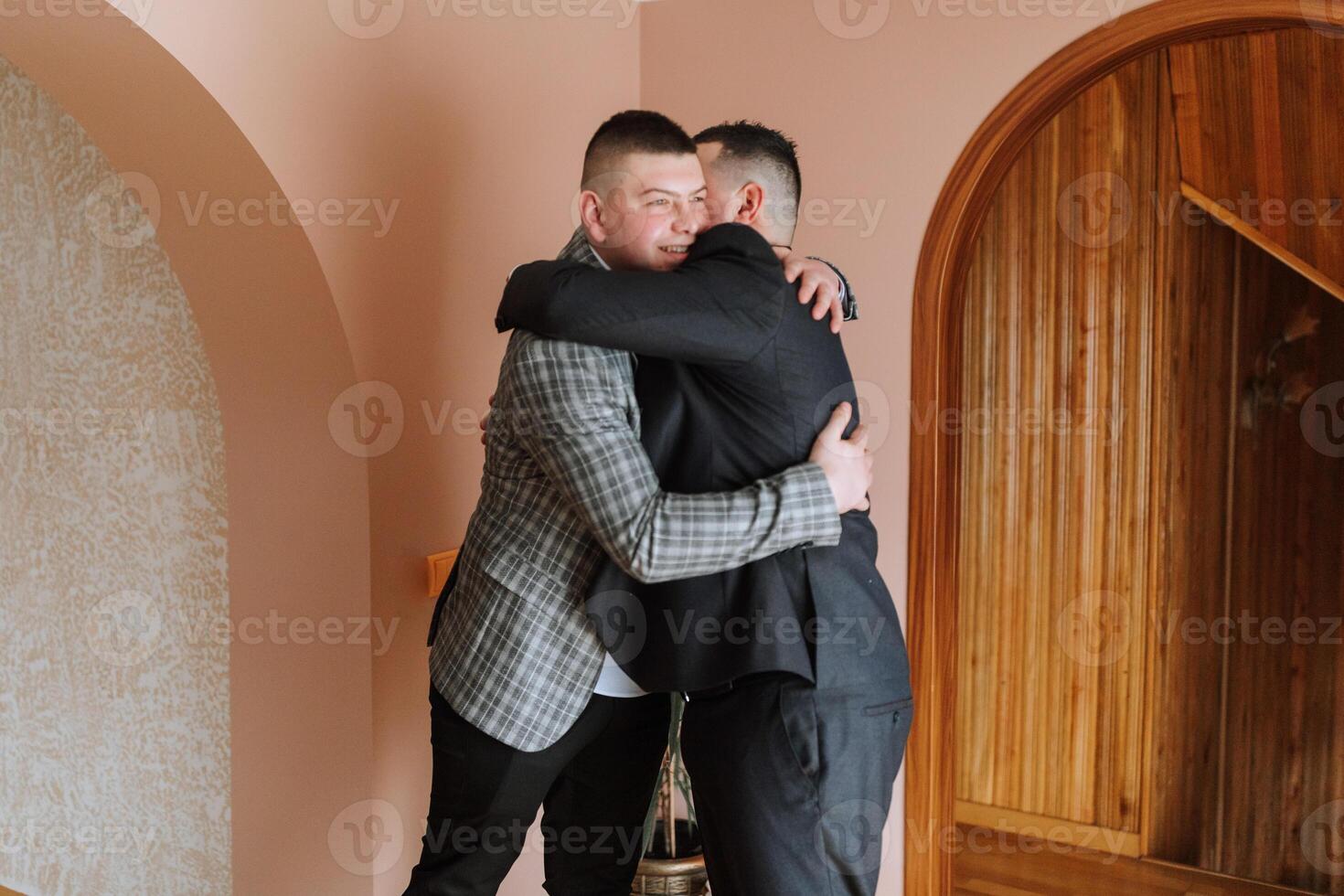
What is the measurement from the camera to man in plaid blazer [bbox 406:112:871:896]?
1.51m

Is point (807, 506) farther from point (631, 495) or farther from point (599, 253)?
point (599, 253)

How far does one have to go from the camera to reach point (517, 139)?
2.53 m

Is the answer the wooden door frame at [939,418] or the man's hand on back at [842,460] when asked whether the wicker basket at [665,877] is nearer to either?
the wooden door frame at [939,418]

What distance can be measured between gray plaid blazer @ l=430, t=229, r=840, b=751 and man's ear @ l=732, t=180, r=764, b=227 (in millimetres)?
352

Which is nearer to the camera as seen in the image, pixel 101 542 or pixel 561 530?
pixel 561 530

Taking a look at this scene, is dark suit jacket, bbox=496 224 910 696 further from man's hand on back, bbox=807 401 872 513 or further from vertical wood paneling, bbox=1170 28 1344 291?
vertical wood paneling, bbox=1170 28 1344 291

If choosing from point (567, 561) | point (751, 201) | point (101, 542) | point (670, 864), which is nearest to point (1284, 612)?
point (670, 864)

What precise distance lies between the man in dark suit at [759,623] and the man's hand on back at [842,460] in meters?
0.03

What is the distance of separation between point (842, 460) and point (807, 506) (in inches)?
3.8

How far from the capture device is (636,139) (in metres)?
1.63

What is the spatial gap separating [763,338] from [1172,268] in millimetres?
2287

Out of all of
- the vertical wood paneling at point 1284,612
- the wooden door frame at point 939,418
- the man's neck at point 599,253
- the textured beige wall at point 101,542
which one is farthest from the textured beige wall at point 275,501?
the vertical wood paneling at point 1284,612

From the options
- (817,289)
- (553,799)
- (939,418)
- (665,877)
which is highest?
(817,289)

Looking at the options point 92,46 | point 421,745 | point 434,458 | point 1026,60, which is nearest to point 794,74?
A: point 1026,60
